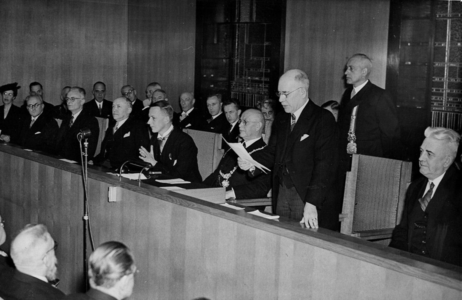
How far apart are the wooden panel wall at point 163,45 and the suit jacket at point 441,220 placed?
8.14m

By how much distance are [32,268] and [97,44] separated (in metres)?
9.60

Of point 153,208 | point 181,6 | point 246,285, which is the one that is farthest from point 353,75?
point 181,6

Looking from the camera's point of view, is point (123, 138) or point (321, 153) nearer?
point (321, 153)

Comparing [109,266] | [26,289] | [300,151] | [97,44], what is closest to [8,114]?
[97,44]

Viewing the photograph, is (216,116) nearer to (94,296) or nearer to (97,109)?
(97,109)

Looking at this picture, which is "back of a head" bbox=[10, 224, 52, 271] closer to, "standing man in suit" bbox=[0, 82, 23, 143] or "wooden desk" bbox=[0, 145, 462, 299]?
"wooden desk" bbox=[0, 145, 462, 299]

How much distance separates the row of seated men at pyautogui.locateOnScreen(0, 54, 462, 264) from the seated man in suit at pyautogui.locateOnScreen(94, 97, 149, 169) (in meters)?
0.25

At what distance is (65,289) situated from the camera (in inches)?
196

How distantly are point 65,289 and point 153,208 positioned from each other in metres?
1.51

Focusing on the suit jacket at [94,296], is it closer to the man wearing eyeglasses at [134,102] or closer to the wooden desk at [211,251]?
the wooden desk at [211,251]

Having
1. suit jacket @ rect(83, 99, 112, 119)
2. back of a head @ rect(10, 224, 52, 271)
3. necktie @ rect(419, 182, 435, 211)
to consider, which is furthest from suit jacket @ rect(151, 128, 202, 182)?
suit jacket @ rect(83, 99, 112, 119)

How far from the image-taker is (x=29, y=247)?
9.93 feet

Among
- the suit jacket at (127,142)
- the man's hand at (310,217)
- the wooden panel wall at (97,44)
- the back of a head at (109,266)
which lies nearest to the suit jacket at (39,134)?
the suit jacket at (127,142)

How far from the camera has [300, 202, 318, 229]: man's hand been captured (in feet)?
10.2
